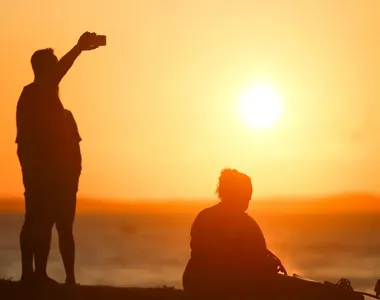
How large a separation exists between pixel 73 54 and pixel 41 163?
1.25 metres

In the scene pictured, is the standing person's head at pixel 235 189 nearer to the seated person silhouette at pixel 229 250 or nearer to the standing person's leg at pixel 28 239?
the seated person silhouette at pixel 229 250

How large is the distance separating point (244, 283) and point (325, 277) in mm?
70628

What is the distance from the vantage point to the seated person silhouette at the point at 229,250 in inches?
474

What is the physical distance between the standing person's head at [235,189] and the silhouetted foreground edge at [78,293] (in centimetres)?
158

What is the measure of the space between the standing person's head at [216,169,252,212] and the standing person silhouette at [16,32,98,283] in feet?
7.06

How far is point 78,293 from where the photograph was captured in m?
13.3

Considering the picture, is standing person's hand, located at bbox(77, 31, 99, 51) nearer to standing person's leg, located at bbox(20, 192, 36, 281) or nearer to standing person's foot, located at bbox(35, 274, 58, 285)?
standing person's leg, located at bbox(20, 192, 36, 281)

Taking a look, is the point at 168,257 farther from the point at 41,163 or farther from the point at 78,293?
the point at 41,163

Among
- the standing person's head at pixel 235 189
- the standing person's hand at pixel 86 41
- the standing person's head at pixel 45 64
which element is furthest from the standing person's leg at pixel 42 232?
the standing person's head at pixel 235 189

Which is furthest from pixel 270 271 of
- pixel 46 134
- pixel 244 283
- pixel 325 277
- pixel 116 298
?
pixel 325 277

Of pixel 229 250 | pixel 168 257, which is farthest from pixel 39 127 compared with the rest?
pixel 168 257

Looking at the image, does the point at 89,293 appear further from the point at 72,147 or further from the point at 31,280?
the point at 72,147

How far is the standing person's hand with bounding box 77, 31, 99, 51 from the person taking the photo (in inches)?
512

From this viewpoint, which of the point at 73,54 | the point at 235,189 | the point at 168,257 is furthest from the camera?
the point at 168,257
